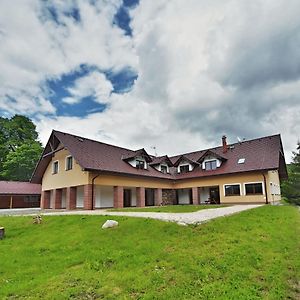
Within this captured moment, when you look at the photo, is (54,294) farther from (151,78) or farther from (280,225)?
(151,78)

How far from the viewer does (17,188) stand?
34.1 meters

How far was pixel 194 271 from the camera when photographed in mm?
6094

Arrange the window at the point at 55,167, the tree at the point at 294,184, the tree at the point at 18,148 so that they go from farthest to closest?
1. the tree at the point at 18,148
2. the tree at the point at 294,184
3. the window at the point at 55,167

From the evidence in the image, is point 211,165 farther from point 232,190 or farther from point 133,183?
point 133,183

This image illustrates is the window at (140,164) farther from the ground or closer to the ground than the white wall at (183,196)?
farther from the ground

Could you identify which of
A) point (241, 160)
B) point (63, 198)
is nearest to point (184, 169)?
point (241, 160)

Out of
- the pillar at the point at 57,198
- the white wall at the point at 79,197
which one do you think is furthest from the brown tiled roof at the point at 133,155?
the white wall at the point at 79,197

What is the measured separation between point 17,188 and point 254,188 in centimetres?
2841

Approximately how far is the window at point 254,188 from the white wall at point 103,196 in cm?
1302

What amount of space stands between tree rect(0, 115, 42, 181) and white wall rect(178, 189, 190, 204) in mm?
27277

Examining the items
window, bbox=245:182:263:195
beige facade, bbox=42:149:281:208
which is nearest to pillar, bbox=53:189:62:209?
beige facade, bbox=42:149:281:208

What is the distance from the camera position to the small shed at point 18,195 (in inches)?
1281

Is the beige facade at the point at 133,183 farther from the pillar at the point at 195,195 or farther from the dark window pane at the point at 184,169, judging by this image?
the dark window pane at the point at 184,169

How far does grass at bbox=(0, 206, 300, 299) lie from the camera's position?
209 inches
